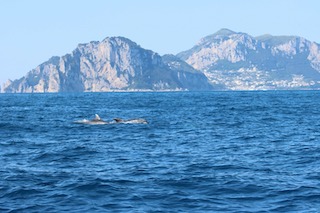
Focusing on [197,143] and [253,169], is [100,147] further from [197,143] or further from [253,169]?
[253,169]

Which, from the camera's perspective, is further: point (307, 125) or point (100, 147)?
point (307, 125)

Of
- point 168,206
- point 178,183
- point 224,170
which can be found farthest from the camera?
point 224,170

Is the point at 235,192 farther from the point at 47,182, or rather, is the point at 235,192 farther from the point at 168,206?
the point at 47,182

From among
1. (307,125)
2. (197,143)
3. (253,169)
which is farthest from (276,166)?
(307,125)

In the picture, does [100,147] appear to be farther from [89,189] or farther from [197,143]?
[89,189]

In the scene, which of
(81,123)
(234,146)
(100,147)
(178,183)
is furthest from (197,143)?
(81,123)

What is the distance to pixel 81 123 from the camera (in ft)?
214

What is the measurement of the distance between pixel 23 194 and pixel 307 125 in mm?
41535

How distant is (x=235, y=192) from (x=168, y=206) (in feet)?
12.0

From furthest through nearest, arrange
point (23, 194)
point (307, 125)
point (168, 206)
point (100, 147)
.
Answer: point (307, 125) < point (100, 147) < point (23, 194) < point (168, 206)

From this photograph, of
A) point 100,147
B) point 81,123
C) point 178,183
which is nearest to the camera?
point 178,183

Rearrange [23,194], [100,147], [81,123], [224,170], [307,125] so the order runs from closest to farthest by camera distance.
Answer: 1. [23,194]
2. [224,170]
3. [100,147]
4. [307,125]
5. [81,123]

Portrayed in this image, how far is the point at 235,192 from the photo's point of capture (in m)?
24.2

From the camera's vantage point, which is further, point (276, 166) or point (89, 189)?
point (276, 166)
